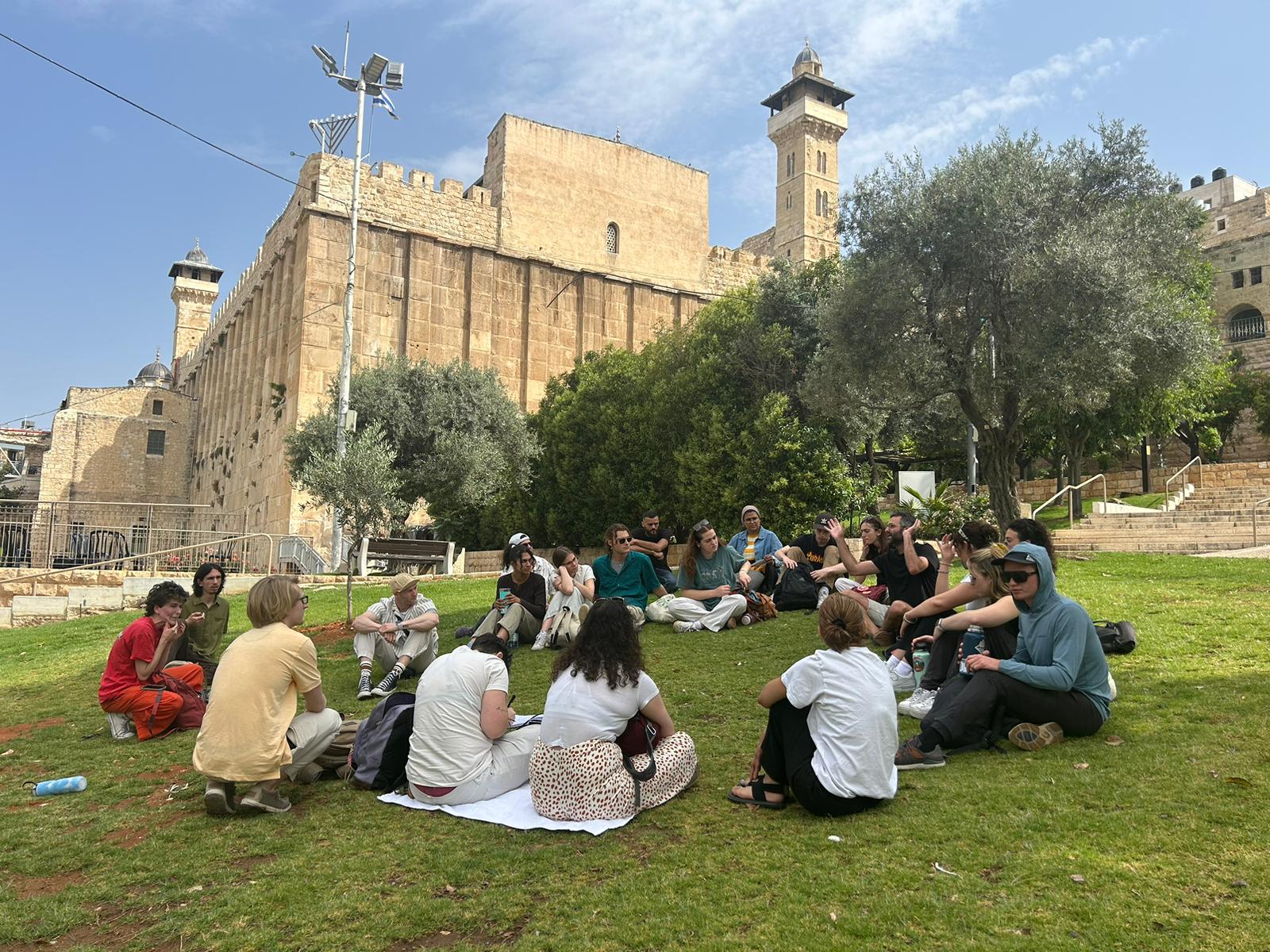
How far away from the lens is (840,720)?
418cm

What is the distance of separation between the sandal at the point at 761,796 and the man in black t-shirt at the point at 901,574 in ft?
9.59

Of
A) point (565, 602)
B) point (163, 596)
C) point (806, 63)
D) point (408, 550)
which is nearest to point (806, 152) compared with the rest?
point (806, 63)

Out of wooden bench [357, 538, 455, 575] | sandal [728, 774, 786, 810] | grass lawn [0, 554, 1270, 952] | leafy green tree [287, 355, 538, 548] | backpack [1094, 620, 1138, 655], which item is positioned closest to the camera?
grass lawn [0, 554, 1270, 952]

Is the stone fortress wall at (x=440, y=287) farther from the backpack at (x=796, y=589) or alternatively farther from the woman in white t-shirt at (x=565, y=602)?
the woman in white t-shirt at (x=565, y=602)

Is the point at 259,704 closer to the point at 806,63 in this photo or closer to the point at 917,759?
the point at 917,759

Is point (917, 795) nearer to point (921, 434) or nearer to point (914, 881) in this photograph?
point (914, 881)

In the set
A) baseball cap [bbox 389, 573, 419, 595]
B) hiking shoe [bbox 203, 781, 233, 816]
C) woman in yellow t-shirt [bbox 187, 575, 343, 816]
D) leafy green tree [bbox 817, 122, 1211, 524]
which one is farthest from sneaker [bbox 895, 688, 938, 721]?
leafy green tree [bbox 817, 122, 1211, 524]

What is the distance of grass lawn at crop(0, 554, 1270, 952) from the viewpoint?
3.11 meters

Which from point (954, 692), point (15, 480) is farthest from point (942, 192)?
point (15, 480)

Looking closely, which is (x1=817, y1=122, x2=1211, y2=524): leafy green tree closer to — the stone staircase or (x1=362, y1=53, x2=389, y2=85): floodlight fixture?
the stone staircase

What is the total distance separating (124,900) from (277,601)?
1.66 m

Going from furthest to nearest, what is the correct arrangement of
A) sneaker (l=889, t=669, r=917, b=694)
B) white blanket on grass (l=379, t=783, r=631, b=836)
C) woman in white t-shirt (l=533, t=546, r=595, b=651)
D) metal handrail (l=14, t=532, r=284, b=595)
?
1. metal handrail (l=14, t=532, r=284, b=595)
2. woman in white t-shirt (l=533, t=546, r=595, b=651)
3. sneaker (l=889, t=669, r=917, b=694)
4. white blanket on grass (l=379, t=783, r=631, b=836)

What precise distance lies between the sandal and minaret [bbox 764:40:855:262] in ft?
170

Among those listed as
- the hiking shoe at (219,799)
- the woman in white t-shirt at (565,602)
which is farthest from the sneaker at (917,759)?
the woman in white t-shirt at (565,602)
